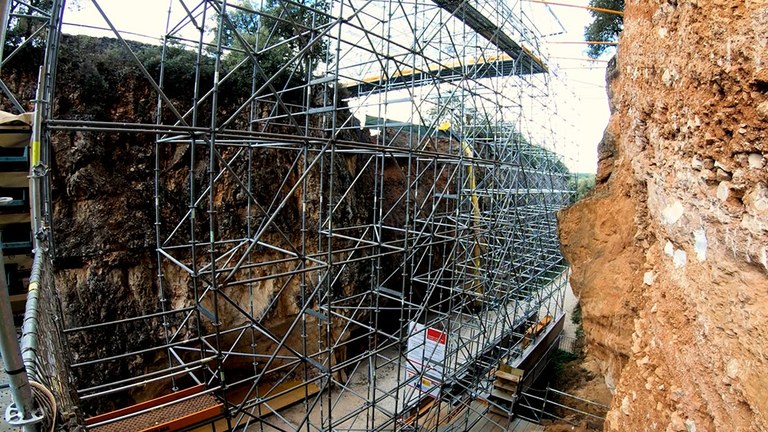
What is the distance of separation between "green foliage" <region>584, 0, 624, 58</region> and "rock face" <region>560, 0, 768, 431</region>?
29.5ft

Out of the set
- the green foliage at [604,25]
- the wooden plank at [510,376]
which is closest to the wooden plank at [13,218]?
the wooden plank at [510,376]

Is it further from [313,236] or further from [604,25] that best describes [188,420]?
[604,25]

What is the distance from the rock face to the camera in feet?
5.86

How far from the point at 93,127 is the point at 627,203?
4.93 m

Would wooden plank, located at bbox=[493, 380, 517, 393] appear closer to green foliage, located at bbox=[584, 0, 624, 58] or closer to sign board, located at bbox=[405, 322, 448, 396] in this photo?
sign board, located at bbox=[405, 322, 448, 396]

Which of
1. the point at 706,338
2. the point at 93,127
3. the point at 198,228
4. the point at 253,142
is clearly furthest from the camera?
the point at 198,228

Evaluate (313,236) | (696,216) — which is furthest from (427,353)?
(696,216)

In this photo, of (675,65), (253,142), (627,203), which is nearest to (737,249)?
(675,65)

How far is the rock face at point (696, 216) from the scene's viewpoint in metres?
1.79

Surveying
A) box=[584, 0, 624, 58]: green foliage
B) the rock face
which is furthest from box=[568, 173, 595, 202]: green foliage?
the rock face

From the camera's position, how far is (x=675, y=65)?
2508 millimetres

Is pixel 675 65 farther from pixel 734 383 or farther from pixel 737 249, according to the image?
pixel 734 383

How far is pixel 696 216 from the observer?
228 centimetres

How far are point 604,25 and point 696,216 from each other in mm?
11870
